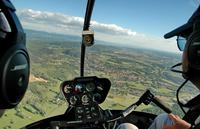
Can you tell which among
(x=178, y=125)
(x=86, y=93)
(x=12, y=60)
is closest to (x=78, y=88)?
(x=86, y=93)

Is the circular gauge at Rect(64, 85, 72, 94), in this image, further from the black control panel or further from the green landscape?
the green landscape

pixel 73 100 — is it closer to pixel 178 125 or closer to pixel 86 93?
pixel 86 93

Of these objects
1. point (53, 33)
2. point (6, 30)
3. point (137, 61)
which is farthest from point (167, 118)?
point (53, 33)

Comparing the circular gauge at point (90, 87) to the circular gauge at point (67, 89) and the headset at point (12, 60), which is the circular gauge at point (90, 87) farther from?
the headset at point (12, 60)

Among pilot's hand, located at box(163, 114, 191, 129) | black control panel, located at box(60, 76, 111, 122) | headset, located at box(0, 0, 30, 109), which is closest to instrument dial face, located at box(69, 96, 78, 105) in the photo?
black control panel, located at box(60, 76, 111, 122)

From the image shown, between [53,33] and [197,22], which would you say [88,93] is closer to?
[197,22]

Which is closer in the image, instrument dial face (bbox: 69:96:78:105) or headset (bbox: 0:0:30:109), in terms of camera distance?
headset (bbox: 0:0:30:109)
